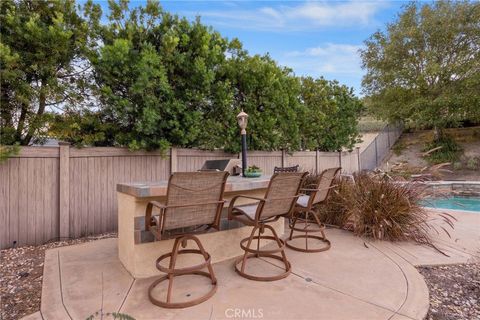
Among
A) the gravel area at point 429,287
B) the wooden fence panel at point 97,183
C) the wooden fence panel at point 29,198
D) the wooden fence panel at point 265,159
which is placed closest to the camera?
the gravel area at point 429,287

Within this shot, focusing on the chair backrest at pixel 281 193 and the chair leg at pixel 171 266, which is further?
the chair backrest at pixel 281 193

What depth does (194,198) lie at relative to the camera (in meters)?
2.12

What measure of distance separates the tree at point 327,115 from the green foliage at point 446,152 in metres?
5.51

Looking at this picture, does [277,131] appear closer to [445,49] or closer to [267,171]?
[267,171]

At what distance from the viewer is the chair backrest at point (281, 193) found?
247 centimetres

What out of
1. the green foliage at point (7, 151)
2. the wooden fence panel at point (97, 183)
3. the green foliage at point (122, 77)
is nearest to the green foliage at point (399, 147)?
the green foliage at point (122, 77)

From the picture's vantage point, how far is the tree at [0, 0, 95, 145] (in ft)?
11.6

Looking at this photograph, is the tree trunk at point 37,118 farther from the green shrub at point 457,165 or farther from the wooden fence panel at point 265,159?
the green shrub at point 457,165

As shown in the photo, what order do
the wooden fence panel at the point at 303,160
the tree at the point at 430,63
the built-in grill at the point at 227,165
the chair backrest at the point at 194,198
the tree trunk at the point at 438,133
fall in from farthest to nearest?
the tree trunk at the point at 438,133 → the tree at the point at 430,63 → the wooden fence panel at the point at 303,160 → the built-in grill at the point at 227,165 → the chair backrest at the point at 194,198

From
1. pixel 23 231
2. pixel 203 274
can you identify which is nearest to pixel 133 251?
pixel 203 274

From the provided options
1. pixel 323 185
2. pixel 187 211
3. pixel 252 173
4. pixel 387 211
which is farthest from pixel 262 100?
pixel 187 211

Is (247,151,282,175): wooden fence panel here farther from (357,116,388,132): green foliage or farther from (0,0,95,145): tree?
(357,116,388,132): green foliage

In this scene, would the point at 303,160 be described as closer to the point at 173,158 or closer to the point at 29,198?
the point at 173,158

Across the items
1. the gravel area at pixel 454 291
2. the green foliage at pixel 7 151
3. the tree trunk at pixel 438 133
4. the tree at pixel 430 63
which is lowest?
the gravel area at pixel 454 291
